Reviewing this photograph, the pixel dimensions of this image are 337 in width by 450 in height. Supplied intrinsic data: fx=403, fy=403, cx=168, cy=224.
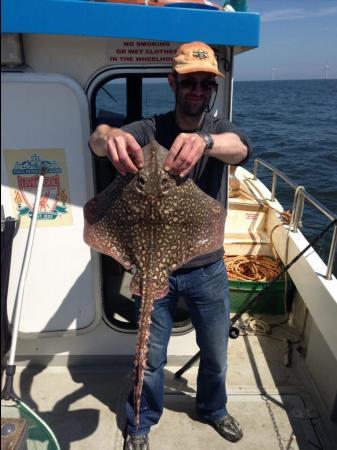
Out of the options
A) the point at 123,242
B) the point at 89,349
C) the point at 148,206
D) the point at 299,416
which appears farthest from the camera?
the point at 89,349

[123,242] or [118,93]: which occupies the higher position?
[118,93]

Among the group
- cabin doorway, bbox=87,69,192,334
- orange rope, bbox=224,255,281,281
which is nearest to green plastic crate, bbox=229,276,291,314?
orange rope, bbox=224,255,281,281

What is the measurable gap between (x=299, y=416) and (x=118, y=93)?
3403 mm

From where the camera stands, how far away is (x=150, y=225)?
84.6 inches

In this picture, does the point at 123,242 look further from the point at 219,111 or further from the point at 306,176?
the point at 306,176

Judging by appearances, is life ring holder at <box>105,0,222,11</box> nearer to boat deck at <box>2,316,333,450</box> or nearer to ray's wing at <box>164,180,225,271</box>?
ray's wing at <box>164,180,225,271</box>

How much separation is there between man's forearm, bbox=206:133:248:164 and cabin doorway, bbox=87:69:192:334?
3.75 ft

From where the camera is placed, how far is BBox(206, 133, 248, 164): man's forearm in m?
2.35

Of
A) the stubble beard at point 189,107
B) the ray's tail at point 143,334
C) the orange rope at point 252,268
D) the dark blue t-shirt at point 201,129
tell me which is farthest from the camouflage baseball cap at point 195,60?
the orange rope at point 252,268

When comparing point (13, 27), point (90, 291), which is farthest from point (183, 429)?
point (13, 27)

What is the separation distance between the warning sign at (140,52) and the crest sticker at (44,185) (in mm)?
872

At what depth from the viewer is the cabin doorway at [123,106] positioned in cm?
333

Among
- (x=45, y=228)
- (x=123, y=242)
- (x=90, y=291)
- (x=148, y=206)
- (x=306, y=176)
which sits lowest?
(x=306, y=176)

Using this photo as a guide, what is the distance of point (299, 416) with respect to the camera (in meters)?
3.62
